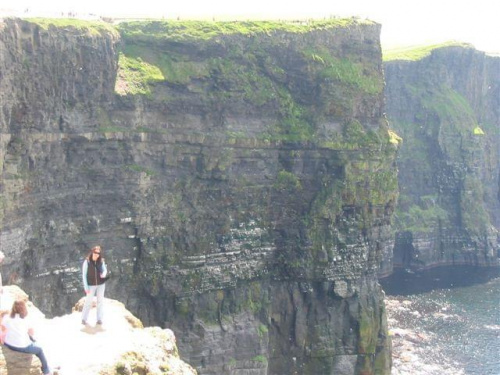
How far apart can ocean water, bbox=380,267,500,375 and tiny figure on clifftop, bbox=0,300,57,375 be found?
172 feet

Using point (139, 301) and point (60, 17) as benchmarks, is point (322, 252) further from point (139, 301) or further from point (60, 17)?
point (60, 17)

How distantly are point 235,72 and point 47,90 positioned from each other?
1565cm

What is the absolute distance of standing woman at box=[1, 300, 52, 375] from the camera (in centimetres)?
1602

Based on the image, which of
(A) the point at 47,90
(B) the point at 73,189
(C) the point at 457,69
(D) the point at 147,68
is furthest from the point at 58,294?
(C) the point at 457,69

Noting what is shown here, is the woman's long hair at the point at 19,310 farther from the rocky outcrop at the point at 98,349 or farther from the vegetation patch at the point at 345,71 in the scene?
the vegetation patch at the point at 345,71

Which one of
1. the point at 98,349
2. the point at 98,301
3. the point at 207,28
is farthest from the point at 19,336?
the point at 207,28

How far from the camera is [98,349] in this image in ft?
57.7

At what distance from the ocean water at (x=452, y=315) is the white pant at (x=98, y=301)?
4870 centimetres

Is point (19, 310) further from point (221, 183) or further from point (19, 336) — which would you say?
point (221, 183)

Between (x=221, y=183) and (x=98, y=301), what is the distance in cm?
3153

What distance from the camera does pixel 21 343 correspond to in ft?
52.4

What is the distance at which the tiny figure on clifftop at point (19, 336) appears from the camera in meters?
16.0

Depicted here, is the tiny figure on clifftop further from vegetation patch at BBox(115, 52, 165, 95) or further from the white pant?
vegetation patch at BBox(115, 52, 165, 95)

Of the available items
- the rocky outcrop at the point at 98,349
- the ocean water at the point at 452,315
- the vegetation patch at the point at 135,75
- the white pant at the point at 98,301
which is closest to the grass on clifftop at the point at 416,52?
the ocean water at the point at 452,315
